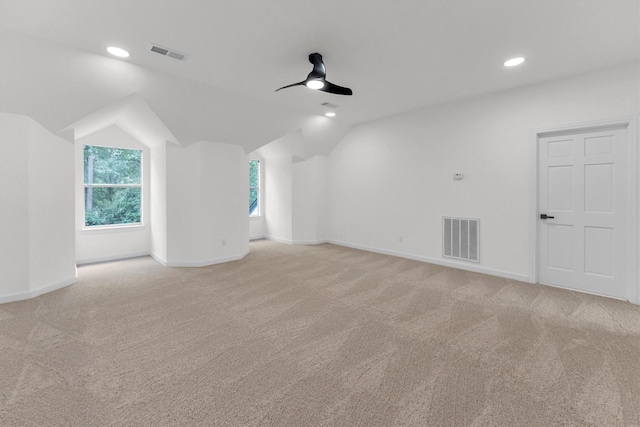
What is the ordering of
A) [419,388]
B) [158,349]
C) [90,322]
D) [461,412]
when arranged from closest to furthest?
[461,412] < [419,388] < [158,349] < [90,322]

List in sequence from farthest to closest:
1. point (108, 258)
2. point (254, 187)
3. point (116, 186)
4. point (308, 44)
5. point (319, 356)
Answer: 1. point (254, 187)
2. point (116, 186)
3. point (108, 258)
4. point (308, 44)
5. point (319, 356)

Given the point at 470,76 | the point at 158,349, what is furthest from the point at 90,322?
the point at 470,76

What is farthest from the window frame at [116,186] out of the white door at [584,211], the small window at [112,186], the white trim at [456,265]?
the white door at [584,211]

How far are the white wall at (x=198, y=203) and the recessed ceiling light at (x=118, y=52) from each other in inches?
74.9

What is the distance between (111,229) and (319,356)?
5206mm

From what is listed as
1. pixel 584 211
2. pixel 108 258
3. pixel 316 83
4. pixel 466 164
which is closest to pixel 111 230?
pixel 108 258

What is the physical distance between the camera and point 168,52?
3174mm

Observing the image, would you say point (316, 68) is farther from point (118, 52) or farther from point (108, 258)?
point (108, 258)

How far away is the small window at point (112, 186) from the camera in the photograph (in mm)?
5422

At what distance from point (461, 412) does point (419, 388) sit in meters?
0.28

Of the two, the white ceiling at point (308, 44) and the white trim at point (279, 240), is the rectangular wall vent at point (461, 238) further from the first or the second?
the white trim at point (279, 240)

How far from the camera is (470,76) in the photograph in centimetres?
380

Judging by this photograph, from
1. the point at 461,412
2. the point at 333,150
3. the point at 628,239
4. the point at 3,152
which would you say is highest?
the point at 333,150

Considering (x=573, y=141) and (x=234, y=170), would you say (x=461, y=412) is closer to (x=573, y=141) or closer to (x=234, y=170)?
(x=573, y=141)
